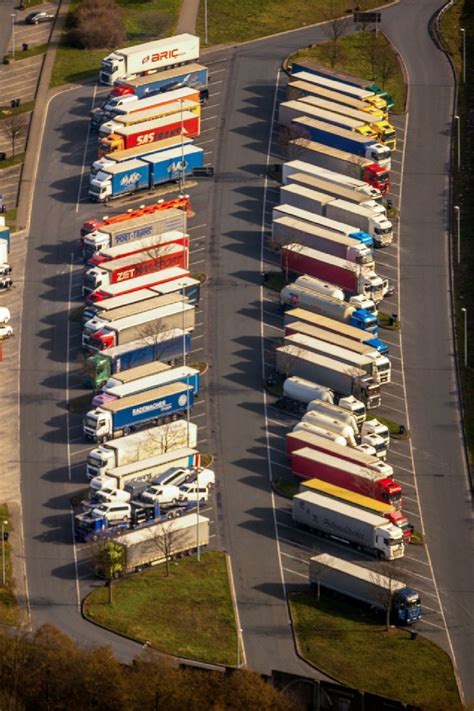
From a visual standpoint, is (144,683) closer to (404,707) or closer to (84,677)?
(84,677)

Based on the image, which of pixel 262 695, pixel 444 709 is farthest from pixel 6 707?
pixel 444 709

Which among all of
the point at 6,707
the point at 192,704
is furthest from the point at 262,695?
the point at 6,707

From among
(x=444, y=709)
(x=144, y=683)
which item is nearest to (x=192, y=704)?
(x=144, y=683)

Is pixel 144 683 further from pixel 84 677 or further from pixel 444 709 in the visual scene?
pixel 444 709

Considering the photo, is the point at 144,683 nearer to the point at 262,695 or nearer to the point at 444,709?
the point at 262,695

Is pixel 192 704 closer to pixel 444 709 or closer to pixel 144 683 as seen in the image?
pixel 144 683

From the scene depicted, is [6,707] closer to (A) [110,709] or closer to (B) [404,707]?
(A) [110,709]
